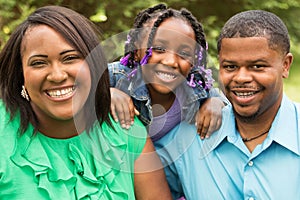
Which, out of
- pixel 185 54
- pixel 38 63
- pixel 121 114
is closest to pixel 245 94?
pixel 185 54

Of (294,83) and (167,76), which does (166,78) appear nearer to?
(167,76)

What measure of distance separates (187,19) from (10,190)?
136 cm

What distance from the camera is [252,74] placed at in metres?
2.83

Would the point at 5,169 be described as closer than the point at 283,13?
Yes

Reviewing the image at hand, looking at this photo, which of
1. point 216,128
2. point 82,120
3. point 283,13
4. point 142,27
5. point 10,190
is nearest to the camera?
point 10,190

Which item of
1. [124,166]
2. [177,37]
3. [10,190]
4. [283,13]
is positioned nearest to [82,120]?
[124,166]

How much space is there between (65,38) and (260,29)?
96cm

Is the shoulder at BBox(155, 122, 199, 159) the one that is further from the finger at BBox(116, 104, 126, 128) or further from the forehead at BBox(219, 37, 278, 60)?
the forehead at BBox(219, 37, 278, 60)

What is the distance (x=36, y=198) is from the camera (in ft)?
8.45

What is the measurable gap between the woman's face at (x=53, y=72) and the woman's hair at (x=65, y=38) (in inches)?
1.3

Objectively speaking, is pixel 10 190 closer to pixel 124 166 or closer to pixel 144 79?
pixel 124 166

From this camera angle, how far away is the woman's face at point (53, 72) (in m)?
2.60

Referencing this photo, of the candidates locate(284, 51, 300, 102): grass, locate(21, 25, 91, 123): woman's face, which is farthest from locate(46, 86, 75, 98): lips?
locate(284, 51, 300, 102): grass

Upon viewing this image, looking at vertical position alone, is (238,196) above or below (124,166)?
below
